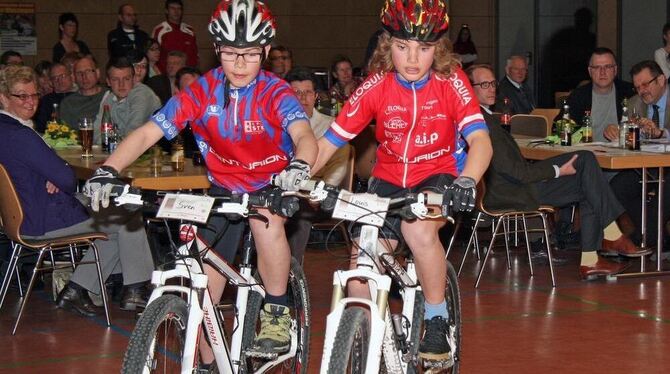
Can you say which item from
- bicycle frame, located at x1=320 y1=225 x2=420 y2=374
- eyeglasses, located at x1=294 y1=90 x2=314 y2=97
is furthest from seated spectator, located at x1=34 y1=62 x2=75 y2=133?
bicycle frame, located at x1=320 y1=225 x2=420 y2=374

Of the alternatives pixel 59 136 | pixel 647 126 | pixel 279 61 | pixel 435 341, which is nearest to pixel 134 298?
pixel 59 136

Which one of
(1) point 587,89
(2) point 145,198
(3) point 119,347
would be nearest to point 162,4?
(1) point 587,89

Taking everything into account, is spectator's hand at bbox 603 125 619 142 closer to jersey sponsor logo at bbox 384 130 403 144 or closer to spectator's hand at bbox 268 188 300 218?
jersey sponsor logo at bbox 384 130 403 144

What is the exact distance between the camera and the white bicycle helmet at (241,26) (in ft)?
15.3

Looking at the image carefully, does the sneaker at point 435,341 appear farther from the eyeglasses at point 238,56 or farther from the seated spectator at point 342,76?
the seated spectator at point 342,76

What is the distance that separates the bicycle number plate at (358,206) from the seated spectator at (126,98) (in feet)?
17.9

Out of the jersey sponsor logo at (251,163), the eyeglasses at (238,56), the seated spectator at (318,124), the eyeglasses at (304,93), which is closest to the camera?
the eyeglasses at (238,56)

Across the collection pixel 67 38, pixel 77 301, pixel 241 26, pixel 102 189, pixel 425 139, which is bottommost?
pixel 77 301

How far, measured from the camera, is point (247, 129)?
4922 millimetres

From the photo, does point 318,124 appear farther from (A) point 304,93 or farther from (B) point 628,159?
(B) point 628,159

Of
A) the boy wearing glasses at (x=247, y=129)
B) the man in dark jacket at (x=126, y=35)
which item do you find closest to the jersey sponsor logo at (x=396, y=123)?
the boy wearing glasses at (x=247, y=129)

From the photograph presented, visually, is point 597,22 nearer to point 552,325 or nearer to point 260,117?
point 552,325

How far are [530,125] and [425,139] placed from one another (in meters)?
5.81

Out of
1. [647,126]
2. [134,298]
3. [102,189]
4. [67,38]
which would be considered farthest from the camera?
[67,38]
